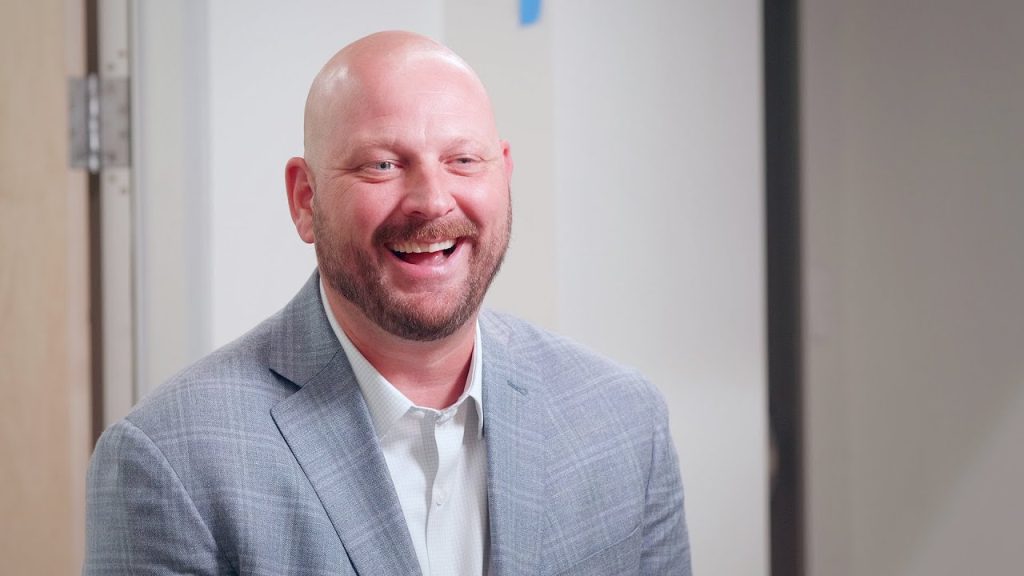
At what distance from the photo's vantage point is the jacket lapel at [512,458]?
1102 mm

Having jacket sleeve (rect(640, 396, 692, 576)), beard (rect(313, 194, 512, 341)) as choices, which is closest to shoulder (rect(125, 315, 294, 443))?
beard (rect(313, 194, 512, 341))

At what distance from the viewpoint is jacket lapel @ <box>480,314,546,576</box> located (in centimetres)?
110

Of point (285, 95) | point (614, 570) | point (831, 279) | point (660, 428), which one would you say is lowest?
point (614, 570)

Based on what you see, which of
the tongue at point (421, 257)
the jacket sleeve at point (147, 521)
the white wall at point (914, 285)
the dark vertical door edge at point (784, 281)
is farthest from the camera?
the dark vertical door edge at point (784, 281)

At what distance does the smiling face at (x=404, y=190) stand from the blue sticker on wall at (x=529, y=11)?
1.80 feet

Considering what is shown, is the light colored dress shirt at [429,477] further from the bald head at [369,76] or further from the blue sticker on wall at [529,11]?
the blue sticker on wall at [529,11]

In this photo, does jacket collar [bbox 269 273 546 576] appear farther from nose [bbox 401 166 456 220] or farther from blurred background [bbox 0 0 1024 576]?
blurred background [bbox 0 0 1024 576]

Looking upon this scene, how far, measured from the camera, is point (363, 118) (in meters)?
1.05

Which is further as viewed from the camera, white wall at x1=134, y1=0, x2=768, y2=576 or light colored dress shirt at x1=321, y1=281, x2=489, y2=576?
white wall at x1=134, y1=0, x2=768, y2=576

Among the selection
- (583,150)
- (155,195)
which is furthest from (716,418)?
(155,195)

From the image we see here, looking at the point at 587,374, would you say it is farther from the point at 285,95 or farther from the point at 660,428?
the point at 285,95

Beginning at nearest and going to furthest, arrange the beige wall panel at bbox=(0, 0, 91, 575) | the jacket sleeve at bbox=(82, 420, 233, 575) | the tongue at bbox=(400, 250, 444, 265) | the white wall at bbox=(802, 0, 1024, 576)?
the jacket sleeve at bbox=(82, 420, 233, 575), the tongue at bbox=(400, 250, 444, 265), the beige wall panel at bbox=(0, 0, 91, 575), the white wall at bbox=(802, 0, 1024, 576)

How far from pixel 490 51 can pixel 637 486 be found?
813 mm

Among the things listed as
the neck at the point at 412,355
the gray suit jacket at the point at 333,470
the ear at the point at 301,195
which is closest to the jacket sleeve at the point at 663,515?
the gray suit jacket at the point at 333,470
